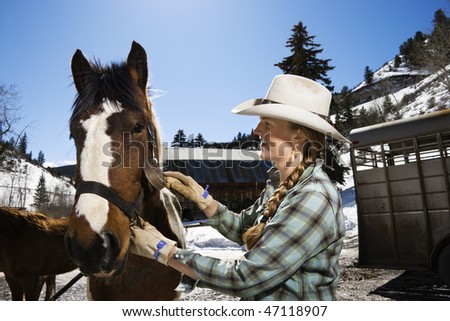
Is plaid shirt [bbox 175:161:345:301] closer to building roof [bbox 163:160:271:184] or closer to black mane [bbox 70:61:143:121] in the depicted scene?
black mane [bbox 70:61:143:121]

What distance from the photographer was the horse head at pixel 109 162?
1.31 meters

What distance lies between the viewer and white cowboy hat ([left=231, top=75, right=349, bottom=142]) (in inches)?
52.4

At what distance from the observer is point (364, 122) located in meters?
13.6

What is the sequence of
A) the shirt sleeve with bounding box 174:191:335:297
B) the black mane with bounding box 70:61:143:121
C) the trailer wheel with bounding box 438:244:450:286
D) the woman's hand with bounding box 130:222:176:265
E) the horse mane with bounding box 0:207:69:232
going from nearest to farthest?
the shirt sleeve with bounding box 174:191:335:297
the woman's hand with bounding box 130:222:176:265
the black mane with bounding box 70:61:143:121
the horse mane with bounding box 0:207:69:232
the trailer wheel with bounding box 438:244:450:286

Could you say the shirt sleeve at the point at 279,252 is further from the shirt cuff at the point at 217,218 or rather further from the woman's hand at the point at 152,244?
the shirt cuff at the point at 217,218

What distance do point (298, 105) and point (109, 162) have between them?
0.94 meters

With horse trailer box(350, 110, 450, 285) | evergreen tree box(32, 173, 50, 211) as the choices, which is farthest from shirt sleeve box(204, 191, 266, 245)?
evergreen tree box(32, 173, 50, 211)

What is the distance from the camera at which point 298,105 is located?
1467 mm

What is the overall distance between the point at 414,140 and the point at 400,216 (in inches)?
52.6

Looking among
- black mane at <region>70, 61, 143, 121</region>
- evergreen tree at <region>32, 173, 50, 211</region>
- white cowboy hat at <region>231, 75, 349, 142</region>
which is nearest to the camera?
white cowboy hat at <region>231, 75, 349, 142</region>

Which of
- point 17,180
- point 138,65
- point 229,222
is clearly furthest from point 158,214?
point 17,180

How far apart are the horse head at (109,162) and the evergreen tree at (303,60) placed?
2.57m

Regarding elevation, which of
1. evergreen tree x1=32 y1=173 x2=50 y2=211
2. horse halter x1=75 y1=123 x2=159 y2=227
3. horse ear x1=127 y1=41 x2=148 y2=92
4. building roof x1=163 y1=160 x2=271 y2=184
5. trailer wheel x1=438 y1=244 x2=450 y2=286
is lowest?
trailer wheel x1=438 y1=244 x2=450 y2=286

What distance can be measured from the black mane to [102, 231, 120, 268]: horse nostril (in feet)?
2.19
